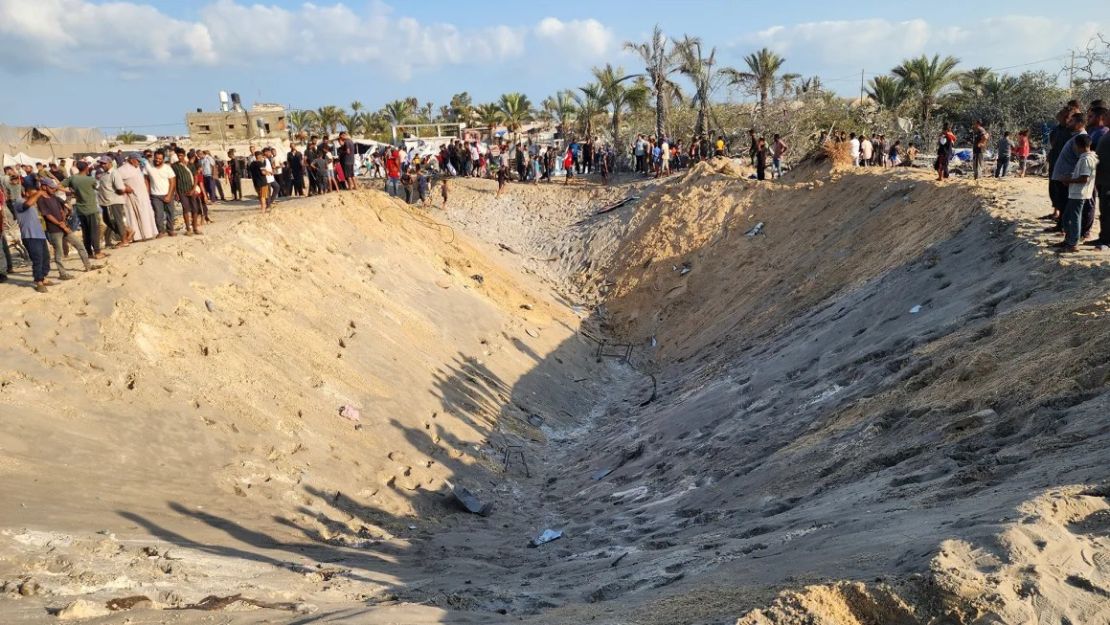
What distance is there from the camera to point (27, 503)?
18.1 ft

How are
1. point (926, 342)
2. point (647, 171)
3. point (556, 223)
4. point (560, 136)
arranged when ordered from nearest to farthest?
point (926, 342) < point (556, 223) < point (647, 171) < point (560, 136)

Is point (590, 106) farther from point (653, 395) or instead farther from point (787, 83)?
point (653, 395)

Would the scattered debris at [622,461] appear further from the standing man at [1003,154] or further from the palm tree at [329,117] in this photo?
the palm tree at [329,117]

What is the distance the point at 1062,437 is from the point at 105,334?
8.51 m

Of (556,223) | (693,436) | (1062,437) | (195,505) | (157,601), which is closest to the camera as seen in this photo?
(157,601)

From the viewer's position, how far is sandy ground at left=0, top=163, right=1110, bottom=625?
437 cm

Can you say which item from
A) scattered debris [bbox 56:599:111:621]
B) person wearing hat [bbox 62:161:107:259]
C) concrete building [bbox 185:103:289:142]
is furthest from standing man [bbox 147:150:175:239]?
concrete building [bbox 185:103:289:142]

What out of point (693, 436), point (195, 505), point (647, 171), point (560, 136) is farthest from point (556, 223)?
point (195, 505)

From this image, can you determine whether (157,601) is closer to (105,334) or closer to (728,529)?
(728,529)

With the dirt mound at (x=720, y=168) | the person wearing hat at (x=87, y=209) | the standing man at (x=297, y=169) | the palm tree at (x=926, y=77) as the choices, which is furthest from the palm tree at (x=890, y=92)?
the person wearing hat at (x=87, y=209)

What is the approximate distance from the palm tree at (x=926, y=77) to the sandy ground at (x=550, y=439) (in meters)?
18.3

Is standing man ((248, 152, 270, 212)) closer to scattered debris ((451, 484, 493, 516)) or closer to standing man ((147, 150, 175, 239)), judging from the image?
standing man ((147, 150, 175, 239))

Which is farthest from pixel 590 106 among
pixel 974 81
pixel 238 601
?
pixel 238 601

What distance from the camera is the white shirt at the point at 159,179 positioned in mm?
11750
